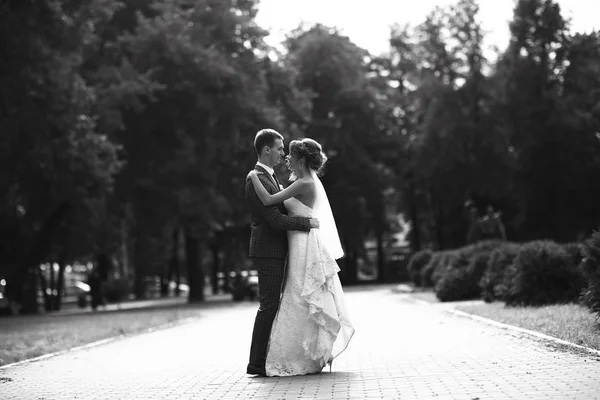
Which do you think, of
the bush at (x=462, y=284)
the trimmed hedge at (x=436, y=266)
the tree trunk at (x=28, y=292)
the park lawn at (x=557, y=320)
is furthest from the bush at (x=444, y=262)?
the tree trunk at (x=28, y=292)

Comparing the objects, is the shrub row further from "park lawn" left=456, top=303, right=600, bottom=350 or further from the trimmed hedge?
the trimmed hedge

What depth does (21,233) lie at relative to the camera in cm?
3425

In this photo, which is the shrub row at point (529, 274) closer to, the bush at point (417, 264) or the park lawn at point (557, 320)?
the park lawn at point (557, 320)

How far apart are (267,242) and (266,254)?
0.12 meters

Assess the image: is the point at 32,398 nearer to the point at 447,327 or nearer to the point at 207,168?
the point at 447,327

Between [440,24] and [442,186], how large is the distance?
860 cm

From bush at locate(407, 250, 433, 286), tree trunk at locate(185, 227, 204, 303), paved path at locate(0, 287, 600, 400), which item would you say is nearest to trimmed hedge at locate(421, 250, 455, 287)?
bush at locate(407, 250, 433, 286)

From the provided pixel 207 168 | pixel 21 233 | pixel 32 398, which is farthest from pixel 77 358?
pixel 207 168

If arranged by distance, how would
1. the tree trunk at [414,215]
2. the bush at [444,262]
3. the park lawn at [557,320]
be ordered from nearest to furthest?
1. the park lawn at [557,320]
2. the bush at [444,262]
3. the tree trunk at [414,215]

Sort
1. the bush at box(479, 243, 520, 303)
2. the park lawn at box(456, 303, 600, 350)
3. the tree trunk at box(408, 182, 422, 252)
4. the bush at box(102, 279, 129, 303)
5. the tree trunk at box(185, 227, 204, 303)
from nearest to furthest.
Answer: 1. the park lawn at box(456, 303, 600, 350)
2. the bush at box(479, 243, 520, 303)
3. the tree trunk at box(185, 227, 204, 303)
4. the bush at box(102, 279, 129, 303)
5. the tree trunk at box(408, 182, 422, 252)

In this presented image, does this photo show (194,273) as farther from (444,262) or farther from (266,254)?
(266,254)

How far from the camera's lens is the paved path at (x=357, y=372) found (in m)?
8.34

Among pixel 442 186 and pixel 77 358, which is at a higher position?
pixel 442 186

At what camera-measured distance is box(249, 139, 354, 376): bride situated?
33.0ft
